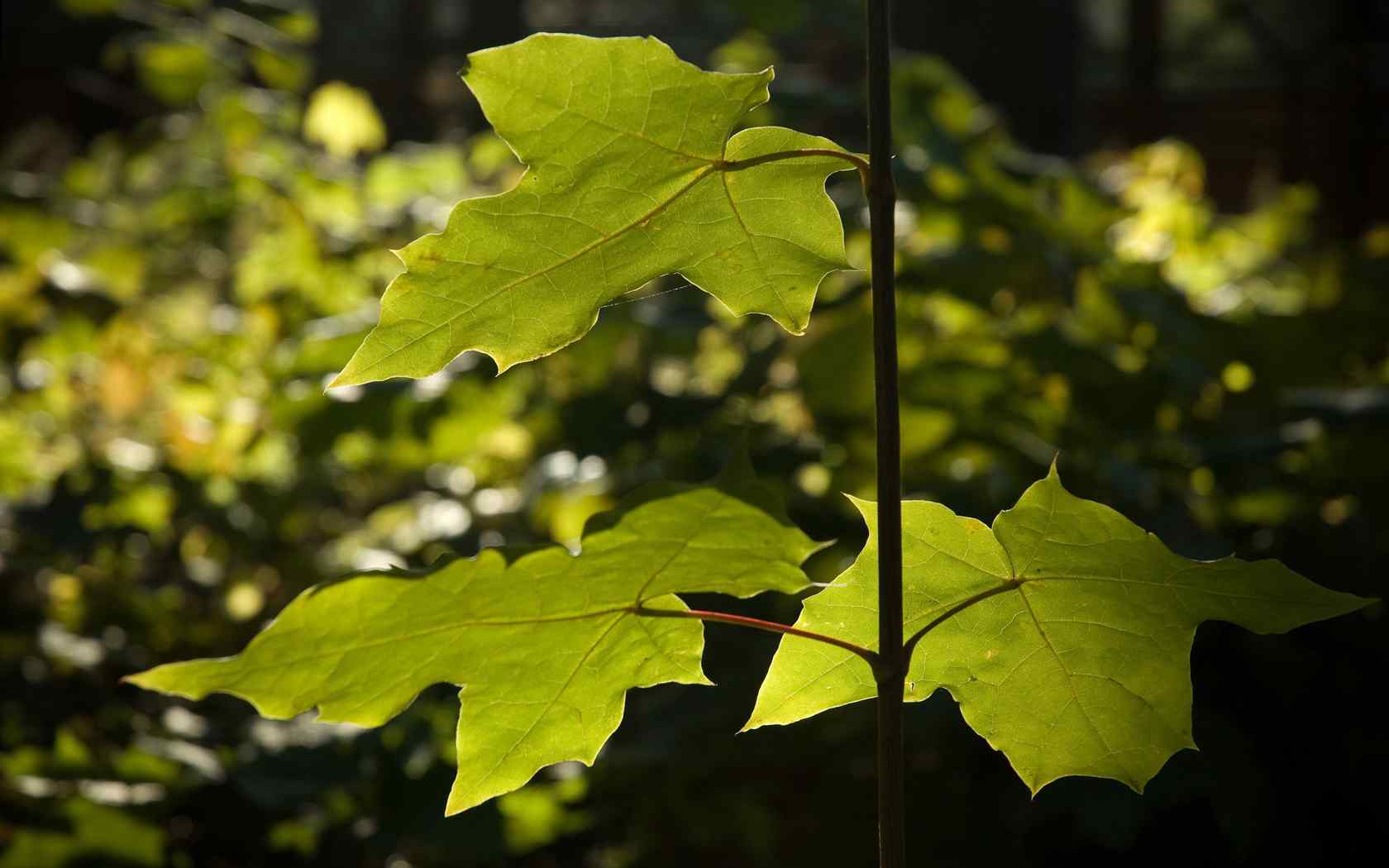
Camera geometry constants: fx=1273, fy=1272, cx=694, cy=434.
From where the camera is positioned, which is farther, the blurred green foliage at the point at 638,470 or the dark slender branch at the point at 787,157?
the blurred green foliage at the point at 638,470

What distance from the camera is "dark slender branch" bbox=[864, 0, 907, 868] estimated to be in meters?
0.55

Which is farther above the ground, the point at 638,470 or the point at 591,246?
the point at 591,246

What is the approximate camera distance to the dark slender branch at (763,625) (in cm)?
59

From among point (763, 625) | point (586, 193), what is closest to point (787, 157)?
point (586, 193)

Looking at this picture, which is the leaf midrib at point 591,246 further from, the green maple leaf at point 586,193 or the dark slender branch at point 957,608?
the dark slender branch at point 957,608

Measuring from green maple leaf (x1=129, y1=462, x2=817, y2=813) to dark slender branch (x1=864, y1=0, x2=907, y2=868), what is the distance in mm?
85

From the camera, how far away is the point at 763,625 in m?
0.60

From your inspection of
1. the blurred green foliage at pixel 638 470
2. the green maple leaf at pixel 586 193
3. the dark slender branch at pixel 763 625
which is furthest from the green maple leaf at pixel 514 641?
the blurred green foliage at pixel 638 470

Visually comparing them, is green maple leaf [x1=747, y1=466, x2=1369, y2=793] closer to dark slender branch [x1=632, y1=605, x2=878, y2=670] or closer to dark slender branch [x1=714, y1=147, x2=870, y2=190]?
dark slender branch [x1=632, y1=605, x2=878, y2=670]

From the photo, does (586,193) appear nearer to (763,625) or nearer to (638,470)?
(763,625)

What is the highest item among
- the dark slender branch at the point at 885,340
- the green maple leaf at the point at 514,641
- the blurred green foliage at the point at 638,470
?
the dark slender branch at the point at 885,340

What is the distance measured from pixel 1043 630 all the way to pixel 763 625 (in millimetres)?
140

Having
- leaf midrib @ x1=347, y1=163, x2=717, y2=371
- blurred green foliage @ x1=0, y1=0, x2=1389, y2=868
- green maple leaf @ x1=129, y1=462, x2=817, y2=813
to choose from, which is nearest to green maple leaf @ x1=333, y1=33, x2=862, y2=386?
leaf midrib @ x1=347, y1=163, x2=717, y2=371

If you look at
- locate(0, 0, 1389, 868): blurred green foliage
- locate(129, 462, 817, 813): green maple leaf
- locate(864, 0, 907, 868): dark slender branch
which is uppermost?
locate(864, 0, 907, 868): dark slender branch
